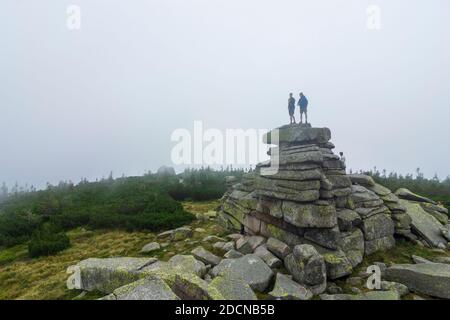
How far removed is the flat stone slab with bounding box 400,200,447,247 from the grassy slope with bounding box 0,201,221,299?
9.34m

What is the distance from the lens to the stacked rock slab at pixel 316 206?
7.95 meters

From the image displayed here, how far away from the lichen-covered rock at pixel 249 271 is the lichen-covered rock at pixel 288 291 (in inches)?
14.2

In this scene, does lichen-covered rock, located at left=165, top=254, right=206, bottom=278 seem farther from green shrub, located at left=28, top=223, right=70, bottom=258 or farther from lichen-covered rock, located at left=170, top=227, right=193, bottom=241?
green shrub, located at left=28, top=223, right=70, bottom=258

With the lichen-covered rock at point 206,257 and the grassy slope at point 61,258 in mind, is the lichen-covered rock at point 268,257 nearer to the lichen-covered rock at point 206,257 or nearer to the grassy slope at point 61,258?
the lichen-covered rock at point 206,257

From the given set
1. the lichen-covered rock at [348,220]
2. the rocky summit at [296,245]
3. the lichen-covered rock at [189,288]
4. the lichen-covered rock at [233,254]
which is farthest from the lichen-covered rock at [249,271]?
the lichen-covered rock at [348,220]

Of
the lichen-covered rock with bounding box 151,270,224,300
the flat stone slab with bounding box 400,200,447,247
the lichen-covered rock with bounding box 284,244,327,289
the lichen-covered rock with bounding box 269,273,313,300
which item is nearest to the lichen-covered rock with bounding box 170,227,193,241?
the lichen-covered rock with bounding box 151,270,224,300

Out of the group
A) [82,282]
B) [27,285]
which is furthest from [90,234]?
[82,282]

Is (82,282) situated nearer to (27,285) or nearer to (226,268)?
(27,285)

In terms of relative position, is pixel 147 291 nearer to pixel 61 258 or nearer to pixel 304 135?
pixel 61 258

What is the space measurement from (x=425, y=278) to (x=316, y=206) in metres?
3.37

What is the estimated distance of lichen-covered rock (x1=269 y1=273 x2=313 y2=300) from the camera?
19.7 feet

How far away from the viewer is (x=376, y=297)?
5.78 metres

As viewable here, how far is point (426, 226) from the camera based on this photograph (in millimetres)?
10453

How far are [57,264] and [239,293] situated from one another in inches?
335
